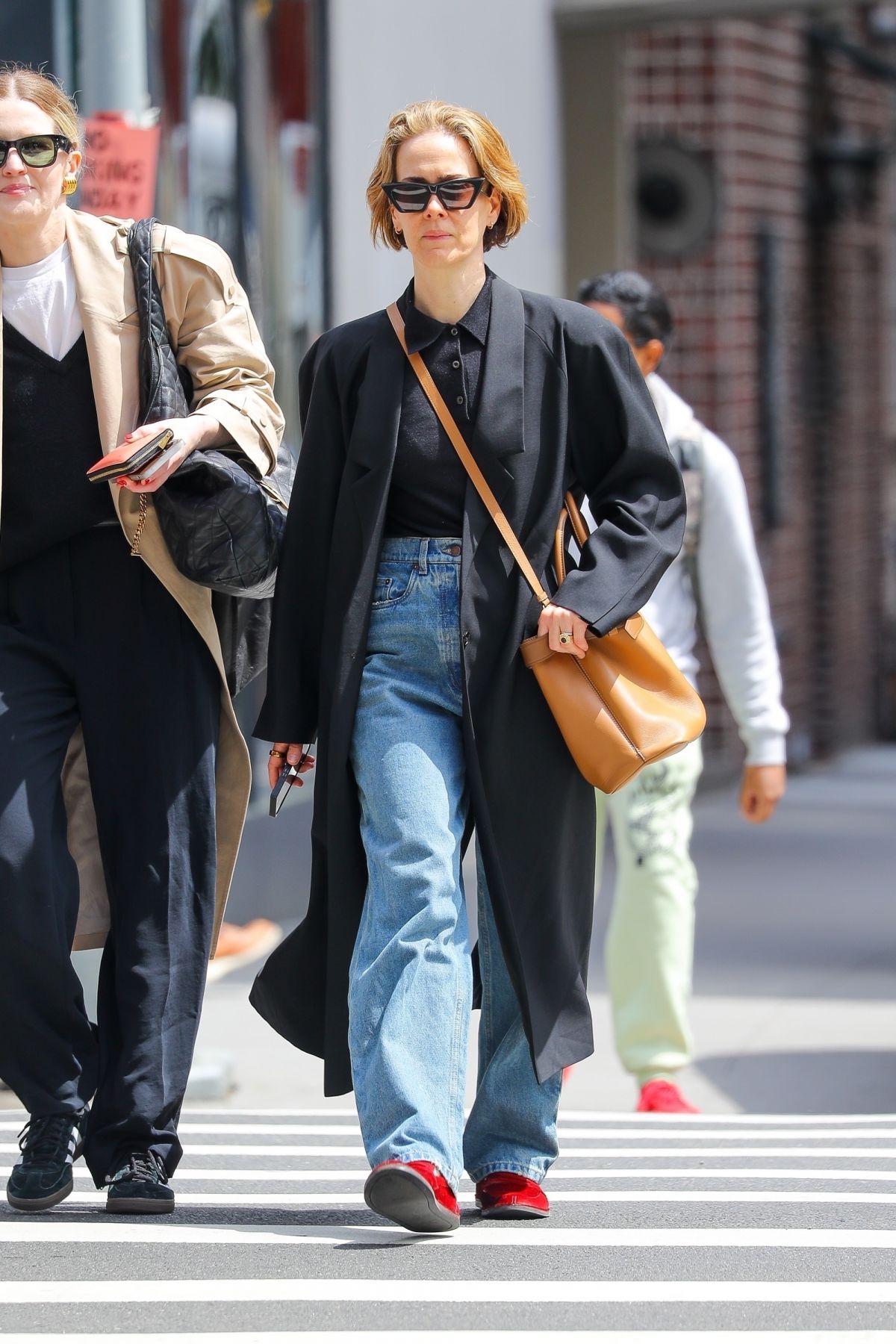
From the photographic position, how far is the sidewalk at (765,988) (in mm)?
6609

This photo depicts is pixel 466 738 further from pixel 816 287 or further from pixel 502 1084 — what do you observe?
pixel 816 287

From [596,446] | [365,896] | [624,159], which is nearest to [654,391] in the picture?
[596,446]

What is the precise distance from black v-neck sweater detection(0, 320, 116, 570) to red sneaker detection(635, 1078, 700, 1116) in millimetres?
2430

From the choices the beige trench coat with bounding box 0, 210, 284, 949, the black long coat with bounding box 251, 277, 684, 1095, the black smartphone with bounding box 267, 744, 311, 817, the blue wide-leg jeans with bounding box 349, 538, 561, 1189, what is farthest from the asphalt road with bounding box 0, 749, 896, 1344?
the black smartphone with bounding box 267, 744, 311, 817

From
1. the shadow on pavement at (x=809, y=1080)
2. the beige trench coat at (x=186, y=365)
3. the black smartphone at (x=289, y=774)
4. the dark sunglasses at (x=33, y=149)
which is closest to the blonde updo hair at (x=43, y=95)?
the dark sunglasses at (x=33, y=149)

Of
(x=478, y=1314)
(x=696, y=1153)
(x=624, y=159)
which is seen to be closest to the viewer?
(x=478, y=1314)

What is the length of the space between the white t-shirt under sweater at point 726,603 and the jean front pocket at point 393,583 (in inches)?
74.3

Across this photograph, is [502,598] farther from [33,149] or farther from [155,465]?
A: [33,149]

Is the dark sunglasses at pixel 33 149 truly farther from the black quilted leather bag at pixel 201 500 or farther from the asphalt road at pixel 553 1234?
the asphalt road at pixel 553 1234

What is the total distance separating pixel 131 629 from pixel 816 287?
12122 millimetres

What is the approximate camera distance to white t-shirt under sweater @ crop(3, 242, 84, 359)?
4.13 metres

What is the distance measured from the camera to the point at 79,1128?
416 centimetres

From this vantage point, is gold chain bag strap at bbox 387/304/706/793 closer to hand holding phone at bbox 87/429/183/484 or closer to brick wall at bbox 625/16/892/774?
hand holding phone at bbox 87/429/183/484

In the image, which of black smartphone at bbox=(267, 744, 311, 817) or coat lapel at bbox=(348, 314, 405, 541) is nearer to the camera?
coat lapel at bbox=(348, 314, 405, 541)
